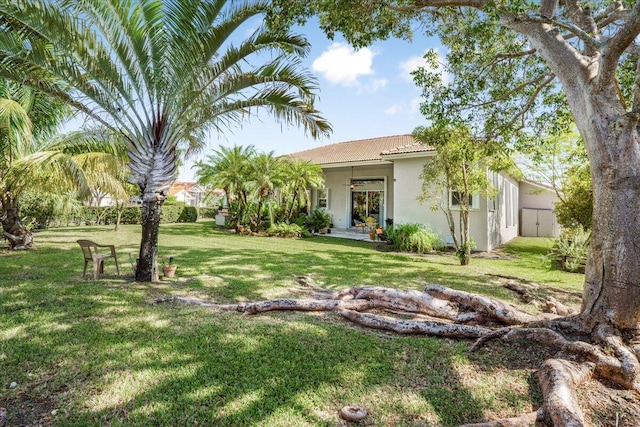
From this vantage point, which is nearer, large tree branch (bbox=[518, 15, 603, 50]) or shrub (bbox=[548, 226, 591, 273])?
large tree branch (bbox=[518, 15, 603, 50])

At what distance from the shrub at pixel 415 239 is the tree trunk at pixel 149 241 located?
9.98 metres

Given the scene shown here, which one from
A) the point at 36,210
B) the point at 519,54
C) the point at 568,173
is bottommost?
the point at 36,210

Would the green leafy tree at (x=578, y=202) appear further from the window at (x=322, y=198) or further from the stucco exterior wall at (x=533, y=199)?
the window at (x=322, y=198)

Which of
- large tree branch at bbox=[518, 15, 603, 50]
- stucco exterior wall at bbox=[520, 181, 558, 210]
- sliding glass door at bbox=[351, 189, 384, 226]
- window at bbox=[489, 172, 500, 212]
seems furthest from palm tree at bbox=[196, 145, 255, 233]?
stucco exterior wall at bbox=[520, 181, 558, 210]

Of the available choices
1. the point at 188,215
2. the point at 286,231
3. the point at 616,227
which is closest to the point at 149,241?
the point at 616,227

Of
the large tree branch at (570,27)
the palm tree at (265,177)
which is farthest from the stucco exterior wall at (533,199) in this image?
the large tree branch at (570,27)

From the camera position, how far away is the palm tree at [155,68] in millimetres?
6035

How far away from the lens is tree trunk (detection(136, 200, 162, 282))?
7.29 metres

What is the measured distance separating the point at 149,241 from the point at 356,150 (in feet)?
56.6

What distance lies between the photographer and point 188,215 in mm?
29969

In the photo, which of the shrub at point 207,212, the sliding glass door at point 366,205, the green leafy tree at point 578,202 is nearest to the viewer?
the green leafy tree at point 578,202

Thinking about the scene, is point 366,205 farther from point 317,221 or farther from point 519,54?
point 519,54

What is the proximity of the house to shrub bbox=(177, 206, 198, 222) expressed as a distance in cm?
1183

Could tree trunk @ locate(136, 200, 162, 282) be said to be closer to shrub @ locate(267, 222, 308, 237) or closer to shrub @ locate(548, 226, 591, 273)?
shrub @ locate(267, 222, 308, 237)
